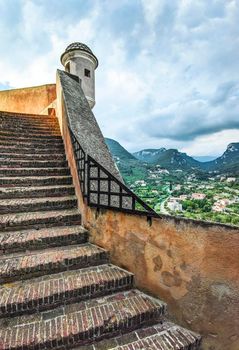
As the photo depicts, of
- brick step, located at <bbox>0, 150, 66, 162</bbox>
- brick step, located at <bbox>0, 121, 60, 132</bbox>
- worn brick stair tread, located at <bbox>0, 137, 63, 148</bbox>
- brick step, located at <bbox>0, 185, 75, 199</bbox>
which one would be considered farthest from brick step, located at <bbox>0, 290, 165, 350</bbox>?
brick step, located at <bbox>0, 121, 60, 132</bbox>

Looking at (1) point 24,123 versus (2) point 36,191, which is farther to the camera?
(1) point 24,123

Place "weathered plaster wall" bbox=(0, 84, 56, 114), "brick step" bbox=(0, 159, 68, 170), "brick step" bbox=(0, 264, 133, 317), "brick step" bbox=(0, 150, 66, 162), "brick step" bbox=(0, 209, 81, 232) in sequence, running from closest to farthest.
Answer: "brick step" bbox=(0, 264, 133, 317), "brick step" bbox=(0, 209, 81, 232), "brick step" bbox=(0, 159, 68, 170), "brick step" bbox=(0, 150, 66, 162), "weathered plaster wall" bbox=(0, 84, 56, 114)

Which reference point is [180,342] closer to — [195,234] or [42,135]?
[195,234]

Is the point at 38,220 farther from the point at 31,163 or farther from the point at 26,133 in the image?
the point at 26,133

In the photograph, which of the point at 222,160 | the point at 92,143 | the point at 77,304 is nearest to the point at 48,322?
the point at 77,304

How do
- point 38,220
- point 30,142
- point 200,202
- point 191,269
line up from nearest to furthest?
point 191,269, point 38,220, point 30,142, point 200,202

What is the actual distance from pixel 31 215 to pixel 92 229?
1.11 meters

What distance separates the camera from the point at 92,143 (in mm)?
5367

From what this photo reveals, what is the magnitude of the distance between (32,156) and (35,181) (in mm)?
992

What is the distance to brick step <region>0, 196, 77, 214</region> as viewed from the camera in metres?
3.59

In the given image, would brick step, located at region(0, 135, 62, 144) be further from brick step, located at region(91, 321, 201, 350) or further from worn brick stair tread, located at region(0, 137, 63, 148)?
brick step, located at region(91, 321, 201, 350)

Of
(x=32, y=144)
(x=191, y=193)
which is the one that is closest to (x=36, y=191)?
(x=32, y=144)

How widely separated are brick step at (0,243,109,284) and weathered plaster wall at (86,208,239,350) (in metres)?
0.49

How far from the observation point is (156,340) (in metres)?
2.17
